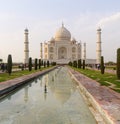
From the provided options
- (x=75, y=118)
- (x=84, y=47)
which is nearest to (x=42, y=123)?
(x=75, y=118)

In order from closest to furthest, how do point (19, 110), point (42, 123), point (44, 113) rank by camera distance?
point (42, 123), point (44, 113), point (19, 110)

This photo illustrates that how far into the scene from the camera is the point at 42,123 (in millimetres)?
3650

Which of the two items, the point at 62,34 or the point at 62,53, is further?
the point at 62,53

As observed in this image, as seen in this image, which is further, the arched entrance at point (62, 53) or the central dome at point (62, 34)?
the arched entrance at point (62, 53)

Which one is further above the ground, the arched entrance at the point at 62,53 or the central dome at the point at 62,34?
the central dome at the point at 62,34

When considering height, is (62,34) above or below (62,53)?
above

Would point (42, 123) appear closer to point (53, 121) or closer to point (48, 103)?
point (53, 121)

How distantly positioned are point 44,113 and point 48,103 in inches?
40.3

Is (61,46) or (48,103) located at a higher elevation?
(61,46)

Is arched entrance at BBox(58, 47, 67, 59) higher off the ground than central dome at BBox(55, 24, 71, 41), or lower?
lower

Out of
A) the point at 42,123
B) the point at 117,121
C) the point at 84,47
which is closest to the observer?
the point at 117,121

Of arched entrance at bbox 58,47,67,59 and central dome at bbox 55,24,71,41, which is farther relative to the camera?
arched entrance at bbox 58,47,67,59

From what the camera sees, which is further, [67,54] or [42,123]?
[67,54]

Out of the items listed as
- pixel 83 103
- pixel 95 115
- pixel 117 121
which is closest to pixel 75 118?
pixel 95 115
